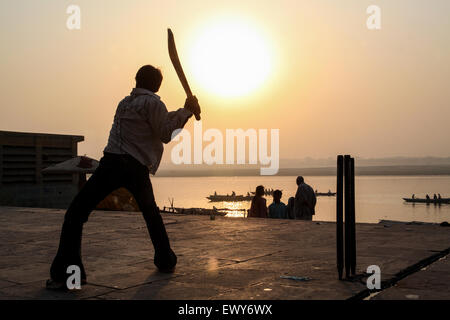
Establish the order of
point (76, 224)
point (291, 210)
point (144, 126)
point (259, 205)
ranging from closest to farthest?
point (76, 224) → point (144, 126) → point (259, 205) → point (291, 210)

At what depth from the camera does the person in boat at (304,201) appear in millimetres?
10492

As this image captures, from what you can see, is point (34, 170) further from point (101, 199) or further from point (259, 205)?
point (101, 199)

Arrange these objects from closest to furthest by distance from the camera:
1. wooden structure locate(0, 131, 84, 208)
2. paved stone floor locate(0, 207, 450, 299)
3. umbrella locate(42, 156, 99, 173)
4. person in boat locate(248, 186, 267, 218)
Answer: paved stone floor locate(0, 207, 450, 299) → person in boat locate(248, 186, 267, 218) → umbrella locate(42, 156, 99, 173) → wooden structure locate(0, 131, 84, 208)

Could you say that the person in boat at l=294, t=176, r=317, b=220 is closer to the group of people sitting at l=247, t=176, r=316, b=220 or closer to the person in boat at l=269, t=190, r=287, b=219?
the group of people sitting at l=247, t=176, r=316, b=220

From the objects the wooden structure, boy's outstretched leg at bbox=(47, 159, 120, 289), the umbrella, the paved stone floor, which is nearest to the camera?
the paved stone floor

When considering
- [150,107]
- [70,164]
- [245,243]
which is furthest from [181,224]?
[70,164]

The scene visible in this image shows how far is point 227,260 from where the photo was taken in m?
5.04

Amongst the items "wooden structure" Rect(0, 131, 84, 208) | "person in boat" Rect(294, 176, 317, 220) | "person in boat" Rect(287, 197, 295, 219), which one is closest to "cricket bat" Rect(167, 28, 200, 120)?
"person in boat" Rect(294, 176, 317, 220)

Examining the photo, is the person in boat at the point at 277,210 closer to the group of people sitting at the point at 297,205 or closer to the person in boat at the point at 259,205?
the group of people sitting at the point at 297,205

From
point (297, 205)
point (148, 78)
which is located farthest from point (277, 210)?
point (148, 78)

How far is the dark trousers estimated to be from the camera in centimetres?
390

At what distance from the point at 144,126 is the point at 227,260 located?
1.76 m
